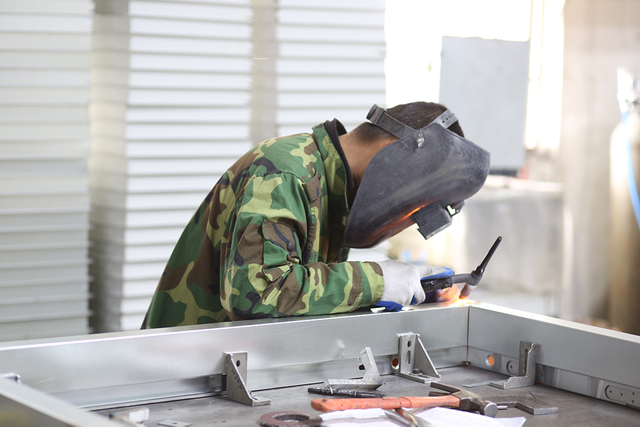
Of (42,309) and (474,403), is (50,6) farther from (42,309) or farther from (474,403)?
(474,403)

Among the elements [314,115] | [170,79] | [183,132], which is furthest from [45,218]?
[314,115]

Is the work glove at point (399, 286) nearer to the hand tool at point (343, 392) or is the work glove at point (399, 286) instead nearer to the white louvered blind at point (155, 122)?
the hand tool at point (343, 392)

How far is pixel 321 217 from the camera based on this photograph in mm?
2016

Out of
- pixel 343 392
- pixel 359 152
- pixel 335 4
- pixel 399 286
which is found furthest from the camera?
pixel 335 4

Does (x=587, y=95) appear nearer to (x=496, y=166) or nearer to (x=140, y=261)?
(x=496, y=166)

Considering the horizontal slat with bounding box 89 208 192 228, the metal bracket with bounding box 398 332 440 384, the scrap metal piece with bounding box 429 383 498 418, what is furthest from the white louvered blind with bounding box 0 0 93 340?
the scrap metal piece with bounding box 429 383 498 418

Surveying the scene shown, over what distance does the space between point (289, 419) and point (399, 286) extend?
0.61m

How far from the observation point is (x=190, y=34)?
3109 mm

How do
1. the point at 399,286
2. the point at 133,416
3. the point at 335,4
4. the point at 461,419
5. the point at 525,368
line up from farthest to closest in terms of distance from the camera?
the point at 335,4 → the point at 399,286 → the point at 525,368 → the point at 461,419 → the point at 133,416

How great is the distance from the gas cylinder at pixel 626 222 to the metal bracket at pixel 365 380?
15.8ft

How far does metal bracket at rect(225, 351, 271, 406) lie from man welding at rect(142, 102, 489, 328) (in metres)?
0.23

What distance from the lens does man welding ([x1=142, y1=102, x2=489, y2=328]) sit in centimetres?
176

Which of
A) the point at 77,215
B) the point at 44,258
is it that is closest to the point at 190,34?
the point at 77,215

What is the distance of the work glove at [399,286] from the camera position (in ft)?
5.97
